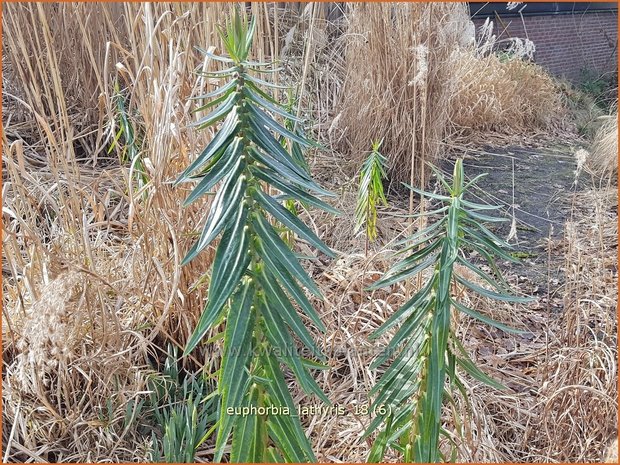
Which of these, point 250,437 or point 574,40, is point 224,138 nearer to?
point 250,437

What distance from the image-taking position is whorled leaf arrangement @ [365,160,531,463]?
0.87 metres

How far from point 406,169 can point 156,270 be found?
200cm

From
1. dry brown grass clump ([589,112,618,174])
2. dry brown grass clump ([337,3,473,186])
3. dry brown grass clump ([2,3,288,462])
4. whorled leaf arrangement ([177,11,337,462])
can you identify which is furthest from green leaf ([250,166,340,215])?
dry brown grass clump ([589,112,618,174])

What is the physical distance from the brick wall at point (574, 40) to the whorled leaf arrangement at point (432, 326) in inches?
307

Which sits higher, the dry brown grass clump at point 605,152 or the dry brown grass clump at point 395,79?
the dry brown grass clump at point 395,79

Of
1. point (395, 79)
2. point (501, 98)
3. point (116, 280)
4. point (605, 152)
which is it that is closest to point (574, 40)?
point (501, 98)

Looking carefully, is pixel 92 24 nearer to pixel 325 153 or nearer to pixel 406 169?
pixel 325 153

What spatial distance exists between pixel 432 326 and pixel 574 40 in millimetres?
8834

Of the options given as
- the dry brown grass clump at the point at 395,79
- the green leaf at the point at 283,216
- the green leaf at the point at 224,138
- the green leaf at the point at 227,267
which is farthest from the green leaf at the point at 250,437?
the dry brown grass clump at the point at 395,79

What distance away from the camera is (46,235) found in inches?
78.2

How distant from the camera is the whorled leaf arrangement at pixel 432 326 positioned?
0.87m

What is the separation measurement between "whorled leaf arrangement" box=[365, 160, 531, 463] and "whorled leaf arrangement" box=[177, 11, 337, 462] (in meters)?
0.17

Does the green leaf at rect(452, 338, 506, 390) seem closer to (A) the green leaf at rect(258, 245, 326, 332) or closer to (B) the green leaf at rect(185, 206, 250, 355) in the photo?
(A) the green leaf at rect(258, 245, 326, 332)

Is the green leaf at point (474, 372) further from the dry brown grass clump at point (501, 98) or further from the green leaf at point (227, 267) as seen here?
the dry brown grass clump at point (501, 98)
